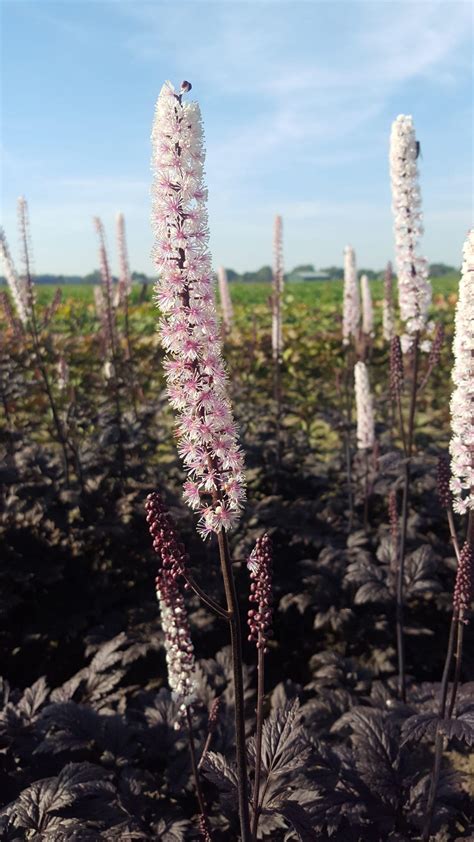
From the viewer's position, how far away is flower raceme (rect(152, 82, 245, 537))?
2.18 m

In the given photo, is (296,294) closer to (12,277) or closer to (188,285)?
(12,277)

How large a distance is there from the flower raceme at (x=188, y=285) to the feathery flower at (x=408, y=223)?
3.00 metres

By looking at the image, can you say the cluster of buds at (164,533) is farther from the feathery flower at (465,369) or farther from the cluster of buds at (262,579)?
the feathery flower at (465,369)

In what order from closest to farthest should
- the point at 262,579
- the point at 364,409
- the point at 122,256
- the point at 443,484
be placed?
1. the point at 262,579
2. the point at 443,484
3. the point at 364,409
4. the point at 122,256

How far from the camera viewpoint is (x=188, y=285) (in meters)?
2.18

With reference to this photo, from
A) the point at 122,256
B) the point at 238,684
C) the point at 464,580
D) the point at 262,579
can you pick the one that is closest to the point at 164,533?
the point at 262,579

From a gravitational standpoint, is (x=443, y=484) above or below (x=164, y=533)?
below

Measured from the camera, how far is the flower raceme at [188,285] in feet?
7.16

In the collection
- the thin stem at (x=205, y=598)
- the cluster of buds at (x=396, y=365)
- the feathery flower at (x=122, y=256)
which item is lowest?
the thin stem at (x=205, y=598)

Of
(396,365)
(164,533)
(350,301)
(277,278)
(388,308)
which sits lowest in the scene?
(164,533)

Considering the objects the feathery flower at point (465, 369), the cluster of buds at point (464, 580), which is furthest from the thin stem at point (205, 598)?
the feathery flower at point (465, 369)

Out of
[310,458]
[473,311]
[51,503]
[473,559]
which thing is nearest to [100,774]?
[473,559]

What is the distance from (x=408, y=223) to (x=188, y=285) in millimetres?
3221

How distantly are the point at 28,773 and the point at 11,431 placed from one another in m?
4.45
